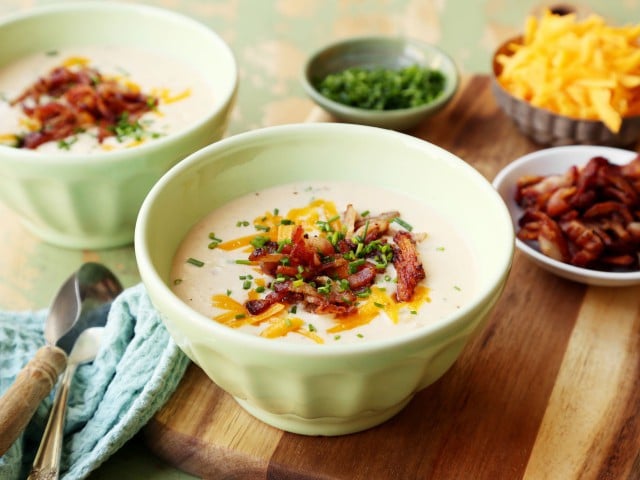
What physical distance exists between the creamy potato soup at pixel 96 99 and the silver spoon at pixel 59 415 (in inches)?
27.4

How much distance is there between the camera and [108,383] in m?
2.30

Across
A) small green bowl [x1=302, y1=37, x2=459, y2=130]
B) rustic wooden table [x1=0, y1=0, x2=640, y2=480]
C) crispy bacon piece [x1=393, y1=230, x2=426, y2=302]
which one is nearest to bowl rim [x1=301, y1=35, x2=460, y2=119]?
small green bowl [x1=302, y1=37, x2=459, y2=130]

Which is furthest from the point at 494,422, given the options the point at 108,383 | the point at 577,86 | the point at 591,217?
the point at 577,86

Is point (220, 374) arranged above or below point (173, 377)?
above

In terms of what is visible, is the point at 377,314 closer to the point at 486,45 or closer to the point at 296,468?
the point at 296,468

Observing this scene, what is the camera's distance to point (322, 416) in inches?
78.6

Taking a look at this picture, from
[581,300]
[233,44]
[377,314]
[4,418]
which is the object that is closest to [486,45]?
[233,44]

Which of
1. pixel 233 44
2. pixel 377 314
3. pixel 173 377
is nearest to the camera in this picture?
pixel 377 314

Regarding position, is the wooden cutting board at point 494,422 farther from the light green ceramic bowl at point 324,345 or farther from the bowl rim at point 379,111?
the bowl rim at point 379,111

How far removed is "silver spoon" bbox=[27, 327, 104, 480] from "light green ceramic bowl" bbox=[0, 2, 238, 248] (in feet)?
1.55

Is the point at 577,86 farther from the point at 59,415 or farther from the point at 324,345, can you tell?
the point at 59,415

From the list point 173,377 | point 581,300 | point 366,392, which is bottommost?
point 581,300

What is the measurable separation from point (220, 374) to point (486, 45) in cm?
307

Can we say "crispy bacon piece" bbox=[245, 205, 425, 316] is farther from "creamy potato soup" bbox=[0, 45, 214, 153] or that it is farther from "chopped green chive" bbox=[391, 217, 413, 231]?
"creamy potato soup" bbox=[0, 45, 214, 153]
